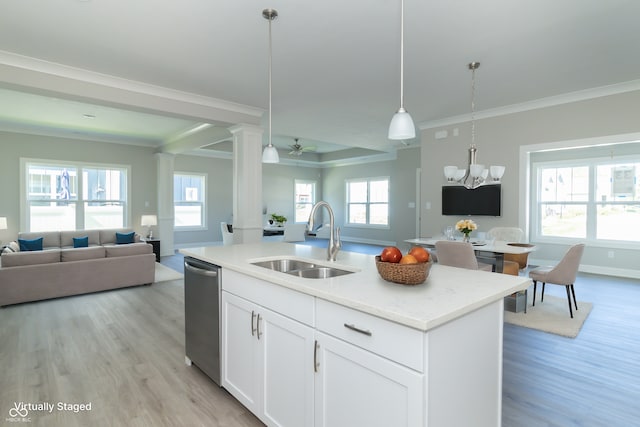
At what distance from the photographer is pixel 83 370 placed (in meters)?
2.63

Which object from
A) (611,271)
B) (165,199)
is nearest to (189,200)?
(165,199)

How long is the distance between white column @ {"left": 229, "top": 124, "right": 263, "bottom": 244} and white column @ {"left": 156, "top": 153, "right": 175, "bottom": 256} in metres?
3.69

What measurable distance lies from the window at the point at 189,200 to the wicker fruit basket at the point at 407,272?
855 cm

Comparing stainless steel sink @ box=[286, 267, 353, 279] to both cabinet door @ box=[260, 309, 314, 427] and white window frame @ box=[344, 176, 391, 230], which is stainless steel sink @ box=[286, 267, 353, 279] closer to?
cabinet door @ box=[260, 309, 314, 427]

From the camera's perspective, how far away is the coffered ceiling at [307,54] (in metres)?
2.60

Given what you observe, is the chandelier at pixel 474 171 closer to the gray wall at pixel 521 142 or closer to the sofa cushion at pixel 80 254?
the gray wall at pixel 521 142

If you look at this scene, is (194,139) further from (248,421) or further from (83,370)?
(248,421)

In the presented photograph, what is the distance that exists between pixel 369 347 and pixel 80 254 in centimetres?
491

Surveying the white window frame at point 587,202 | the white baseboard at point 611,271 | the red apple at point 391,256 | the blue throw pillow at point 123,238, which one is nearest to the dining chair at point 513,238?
the white baseboard at point 611,271

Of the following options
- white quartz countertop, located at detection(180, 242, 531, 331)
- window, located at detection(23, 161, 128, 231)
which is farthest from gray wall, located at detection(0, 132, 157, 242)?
white quartz countertop, located at detection(180, 242, 531, 331)

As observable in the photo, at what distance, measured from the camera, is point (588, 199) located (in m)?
6.52

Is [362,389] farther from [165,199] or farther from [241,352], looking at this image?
[165,199]

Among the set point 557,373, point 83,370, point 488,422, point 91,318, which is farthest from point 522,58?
point 91,318

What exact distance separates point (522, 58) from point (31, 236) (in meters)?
8.37
